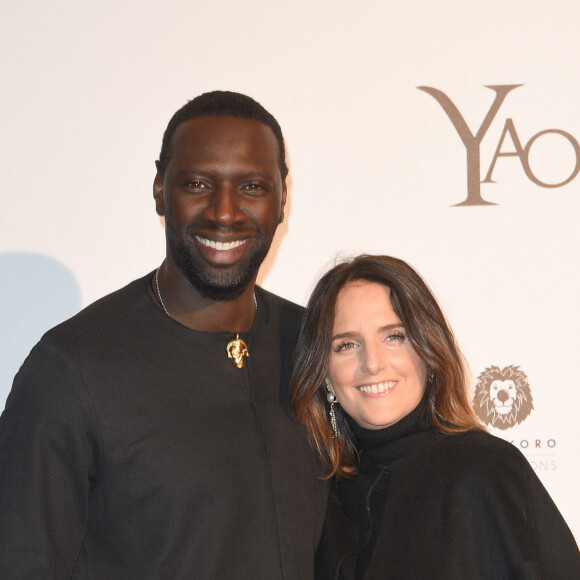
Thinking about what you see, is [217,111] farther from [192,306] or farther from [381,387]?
[381,387]

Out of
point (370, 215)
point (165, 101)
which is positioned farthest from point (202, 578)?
point (165, 101)

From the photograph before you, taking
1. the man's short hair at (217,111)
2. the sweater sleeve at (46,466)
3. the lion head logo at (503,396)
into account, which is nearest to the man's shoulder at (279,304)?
the man's short hair at (217,111)

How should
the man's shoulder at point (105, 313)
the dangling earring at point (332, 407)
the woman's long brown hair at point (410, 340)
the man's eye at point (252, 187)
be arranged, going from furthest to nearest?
the dangling earring at point (332, 407) → the woman's long brown hair at point (410, 340) → the man's eye at point (252, 187) → the man's shoulder at point (105, 313)

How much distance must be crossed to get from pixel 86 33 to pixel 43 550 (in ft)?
5.02

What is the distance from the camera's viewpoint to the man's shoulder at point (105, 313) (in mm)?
1605

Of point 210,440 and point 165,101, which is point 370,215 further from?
point 210,440

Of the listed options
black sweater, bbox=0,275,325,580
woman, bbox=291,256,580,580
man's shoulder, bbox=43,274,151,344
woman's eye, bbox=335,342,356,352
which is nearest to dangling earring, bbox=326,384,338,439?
woman, bbox=291,256,580,580

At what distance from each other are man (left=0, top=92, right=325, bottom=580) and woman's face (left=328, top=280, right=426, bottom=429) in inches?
6.0

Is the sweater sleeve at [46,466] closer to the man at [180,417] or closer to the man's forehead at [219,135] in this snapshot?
the man at [180,417]

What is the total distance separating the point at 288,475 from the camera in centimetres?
174

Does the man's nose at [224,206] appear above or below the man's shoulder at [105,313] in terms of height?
above

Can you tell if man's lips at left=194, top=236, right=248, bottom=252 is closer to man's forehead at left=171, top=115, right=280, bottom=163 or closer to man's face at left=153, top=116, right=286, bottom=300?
man's face at left=153, top=116, right=286, bottom=300

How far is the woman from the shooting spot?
163 cm

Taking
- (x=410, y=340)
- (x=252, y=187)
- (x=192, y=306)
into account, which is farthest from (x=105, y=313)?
(x=410, y=340)
